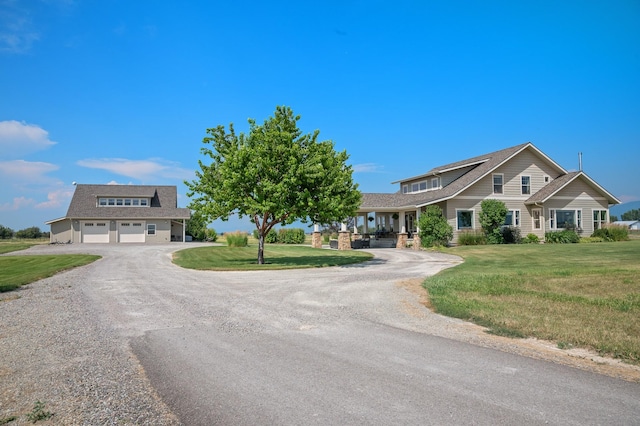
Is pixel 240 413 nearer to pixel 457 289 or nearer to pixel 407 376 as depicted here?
pixel 407 376

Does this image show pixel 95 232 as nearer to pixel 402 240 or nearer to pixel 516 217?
pixel 402 240

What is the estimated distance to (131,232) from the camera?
48.7 meters

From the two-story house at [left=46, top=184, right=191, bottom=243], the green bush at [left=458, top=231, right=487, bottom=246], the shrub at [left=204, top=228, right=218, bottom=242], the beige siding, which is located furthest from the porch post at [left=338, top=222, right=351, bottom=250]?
the beige siding

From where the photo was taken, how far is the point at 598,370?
5938 millimetres

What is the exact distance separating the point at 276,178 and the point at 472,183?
701 inches

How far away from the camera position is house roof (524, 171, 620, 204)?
33.1 m

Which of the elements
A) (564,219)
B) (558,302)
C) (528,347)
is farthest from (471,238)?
(528,347)

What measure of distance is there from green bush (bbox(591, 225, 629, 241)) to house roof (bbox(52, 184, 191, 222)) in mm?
39539

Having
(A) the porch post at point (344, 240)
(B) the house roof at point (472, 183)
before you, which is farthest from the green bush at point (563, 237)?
(A) the porch post at point (344, 240)

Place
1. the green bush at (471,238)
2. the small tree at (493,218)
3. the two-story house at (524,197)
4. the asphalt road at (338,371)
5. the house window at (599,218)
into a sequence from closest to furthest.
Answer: the asphalt road at (338,371)
the green bush at (471,238)
the small tree at (493,218)
the two-story house at (524,197)
the house window at (599,218)

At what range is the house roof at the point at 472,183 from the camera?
109 ft

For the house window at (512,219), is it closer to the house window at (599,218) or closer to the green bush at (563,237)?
the green bush at (563,237)

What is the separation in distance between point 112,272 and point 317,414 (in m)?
17.7

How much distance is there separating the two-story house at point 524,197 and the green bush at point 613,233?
138 centimetres
